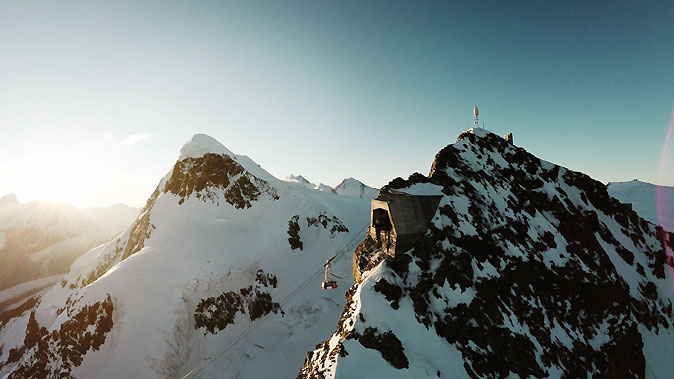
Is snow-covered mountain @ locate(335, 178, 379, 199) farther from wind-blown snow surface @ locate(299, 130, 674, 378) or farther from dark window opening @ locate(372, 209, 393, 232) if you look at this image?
dark window opening @ locate(372, 209, 393, 232)

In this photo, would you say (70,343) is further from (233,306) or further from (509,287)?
(509,287)

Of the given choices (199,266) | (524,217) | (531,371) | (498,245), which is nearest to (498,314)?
(531,371)

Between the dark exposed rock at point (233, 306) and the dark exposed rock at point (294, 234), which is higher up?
the dark exposed rock at point (294, 234)

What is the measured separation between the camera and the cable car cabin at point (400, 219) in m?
21.8

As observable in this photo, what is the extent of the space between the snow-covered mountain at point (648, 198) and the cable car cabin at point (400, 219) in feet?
480

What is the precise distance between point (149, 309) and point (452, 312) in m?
35.1

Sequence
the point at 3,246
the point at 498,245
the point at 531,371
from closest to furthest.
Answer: the point at 531,371, the point at 498,245, the point at 3,246

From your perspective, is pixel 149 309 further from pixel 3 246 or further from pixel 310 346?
pixel 3 246

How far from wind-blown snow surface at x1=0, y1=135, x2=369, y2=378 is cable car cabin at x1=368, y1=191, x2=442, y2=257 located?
17367 millimetres

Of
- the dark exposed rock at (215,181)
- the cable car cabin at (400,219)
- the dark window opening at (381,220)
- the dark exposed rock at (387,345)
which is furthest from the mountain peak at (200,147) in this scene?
the dark exposed rock at (387,345)

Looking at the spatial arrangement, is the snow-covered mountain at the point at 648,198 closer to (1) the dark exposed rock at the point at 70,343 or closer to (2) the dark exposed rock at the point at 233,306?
(2) the dark exposed rock at the point at 233,306

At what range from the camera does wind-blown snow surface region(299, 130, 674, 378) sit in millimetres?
17266

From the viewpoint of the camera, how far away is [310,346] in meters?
31.7

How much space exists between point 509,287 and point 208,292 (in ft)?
118
